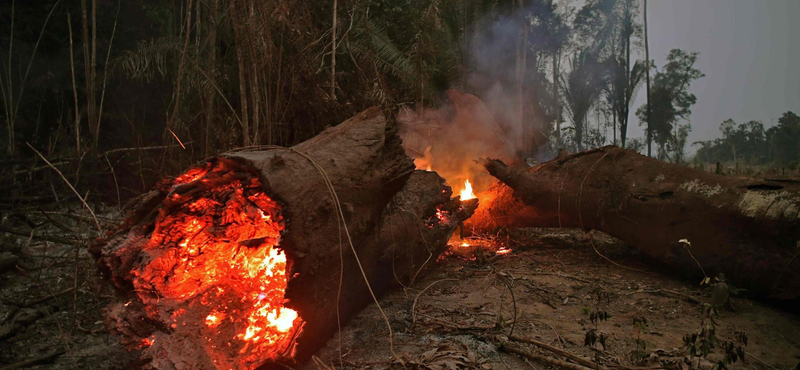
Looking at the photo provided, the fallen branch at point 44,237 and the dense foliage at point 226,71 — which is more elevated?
the dense foliage at point 226,71

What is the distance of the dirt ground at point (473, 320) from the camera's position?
316cm

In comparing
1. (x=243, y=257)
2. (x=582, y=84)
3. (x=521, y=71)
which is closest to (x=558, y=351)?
(x=243, y=257)

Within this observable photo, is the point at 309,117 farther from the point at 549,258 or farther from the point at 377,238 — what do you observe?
the point at 549,258

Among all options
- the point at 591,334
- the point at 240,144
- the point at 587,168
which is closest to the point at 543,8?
the point at 587,168

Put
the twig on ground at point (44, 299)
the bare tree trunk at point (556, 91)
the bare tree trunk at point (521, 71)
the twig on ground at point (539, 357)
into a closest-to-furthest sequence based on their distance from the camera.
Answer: the twig on ground at point (539, 357) < the twig on ground at point (44, 299) < the bare tree trunk at point (521, 71) < the bare tree trunk at point (556, 91)

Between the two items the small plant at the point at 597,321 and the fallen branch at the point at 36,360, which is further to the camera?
the small plant at the point at 597,321

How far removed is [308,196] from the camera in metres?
3.03

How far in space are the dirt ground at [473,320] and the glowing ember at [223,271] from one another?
0.38m

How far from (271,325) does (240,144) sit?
9.25ft

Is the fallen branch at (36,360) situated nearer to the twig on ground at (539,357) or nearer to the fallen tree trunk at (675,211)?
the twig on ground at (539,357)

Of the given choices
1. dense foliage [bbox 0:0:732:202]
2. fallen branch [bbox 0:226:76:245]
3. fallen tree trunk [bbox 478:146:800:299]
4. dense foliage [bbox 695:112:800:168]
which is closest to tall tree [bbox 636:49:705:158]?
dense foliage [bbox 695:112:800:168]

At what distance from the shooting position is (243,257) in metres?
3.36

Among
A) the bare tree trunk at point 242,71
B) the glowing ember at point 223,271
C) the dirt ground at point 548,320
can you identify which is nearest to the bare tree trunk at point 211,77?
the bare tree trunk at point 242,71

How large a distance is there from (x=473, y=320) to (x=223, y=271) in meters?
2.00
